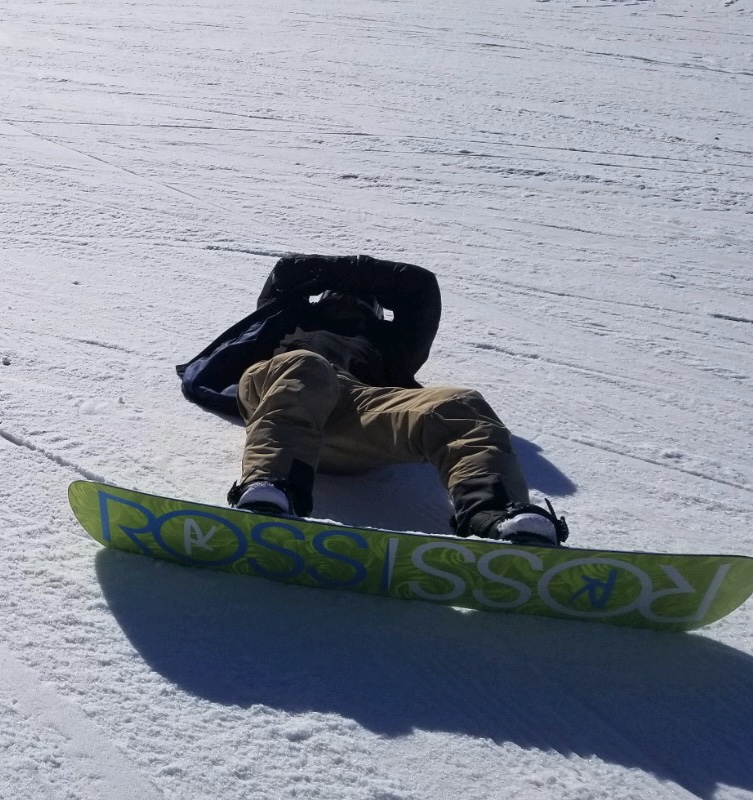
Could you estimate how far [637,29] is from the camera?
1052 centimetres

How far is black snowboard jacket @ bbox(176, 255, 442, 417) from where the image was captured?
358 centimetres

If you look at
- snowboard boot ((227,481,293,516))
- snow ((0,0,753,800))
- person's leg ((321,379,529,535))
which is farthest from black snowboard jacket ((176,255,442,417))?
snowboard boot ((227,481,293,516))

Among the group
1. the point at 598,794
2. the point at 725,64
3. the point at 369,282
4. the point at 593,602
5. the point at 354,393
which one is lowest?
the point at 598,794

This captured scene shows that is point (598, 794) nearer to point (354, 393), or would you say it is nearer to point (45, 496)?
point (354, 393)

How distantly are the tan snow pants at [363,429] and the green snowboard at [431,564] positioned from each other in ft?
0.61

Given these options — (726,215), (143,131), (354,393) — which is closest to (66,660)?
(354,393)

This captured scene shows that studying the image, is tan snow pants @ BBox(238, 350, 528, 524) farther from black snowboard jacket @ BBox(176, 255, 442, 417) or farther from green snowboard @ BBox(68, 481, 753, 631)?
black snowboard jacket @ BBox(176, 255, 442, 417)

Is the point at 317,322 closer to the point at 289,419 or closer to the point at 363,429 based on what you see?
the point at 363,429

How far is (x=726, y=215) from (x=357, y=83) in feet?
11.9

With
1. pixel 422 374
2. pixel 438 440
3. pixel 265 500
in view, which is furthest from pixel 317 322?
pixel 265 500

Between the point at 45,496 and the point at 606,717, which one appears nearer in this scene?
the point at 606,717

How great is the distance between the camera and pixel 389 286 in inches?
145

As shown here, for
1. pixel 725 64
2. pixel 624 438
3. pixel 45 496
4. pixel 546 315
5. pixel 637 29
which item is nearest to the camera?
pixel 45 496

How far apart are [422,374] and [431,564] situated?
1.70 metres
